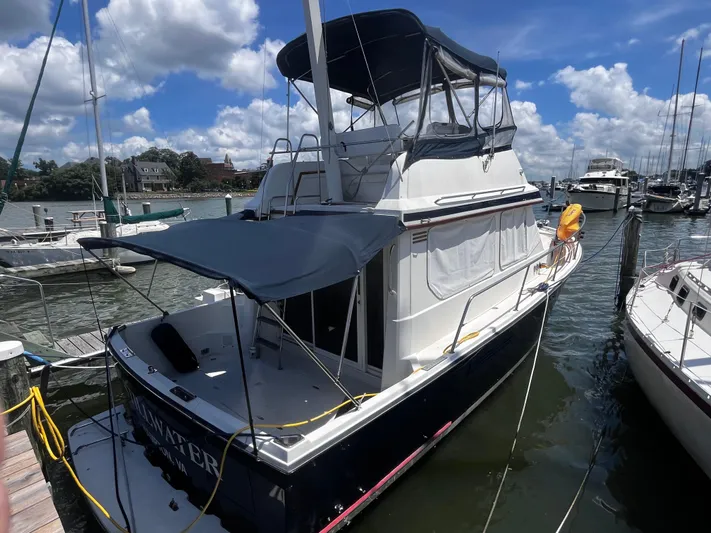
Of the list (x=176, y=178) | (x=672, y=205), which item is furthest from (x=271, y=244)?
(x=176, y=178)

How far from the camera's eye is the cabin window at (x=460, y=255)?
4.36 m

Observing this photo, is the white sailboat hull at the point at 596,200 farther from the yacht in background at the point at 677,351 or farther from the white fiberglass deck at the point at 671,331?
the white fiberglass deck at the point at 671,331

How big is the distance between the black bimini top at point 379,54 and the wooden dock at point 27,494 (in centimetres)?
431

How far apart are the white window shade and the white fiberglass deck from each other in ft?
5.44

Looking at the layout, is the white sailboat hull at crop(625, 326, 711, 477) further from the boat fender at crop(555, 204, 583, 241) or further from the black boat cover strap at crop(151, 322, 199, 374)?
the black boat cover strap at crop(151, 322, 199, 374)

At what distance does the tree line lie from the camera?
1992 inches

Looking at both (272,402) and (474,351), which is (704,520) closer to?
(474,351)

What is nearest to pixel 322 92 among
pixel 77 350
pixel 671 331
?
pixel 671 331

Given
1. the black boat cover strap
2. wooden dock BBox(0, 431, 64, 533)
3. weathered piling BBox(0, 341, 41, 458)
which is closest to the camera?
wooden dock BBox(0, 431, 64, 533)

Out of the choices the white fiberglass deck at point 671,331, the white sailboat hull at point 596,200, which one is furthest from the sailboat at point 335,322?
the white sailboat hull at point 596,200

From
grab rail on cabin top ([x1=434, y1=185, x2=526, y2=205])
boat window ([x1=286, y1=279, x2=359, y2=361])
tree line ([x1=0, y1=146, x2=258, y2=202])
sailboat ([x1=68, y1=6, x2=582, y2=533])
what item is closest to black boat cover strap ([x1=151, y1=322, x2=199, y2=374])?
sailboat ([x1=68, y1=6, x2=582, y2=533])

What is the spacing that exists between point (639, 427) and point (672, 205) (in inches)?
1174

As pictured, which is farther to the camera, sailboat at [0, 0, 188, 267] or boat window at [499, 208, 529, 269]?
sailboat at [0, 0, 188, 267]

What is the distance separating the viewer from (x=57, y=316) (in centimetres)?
1066
